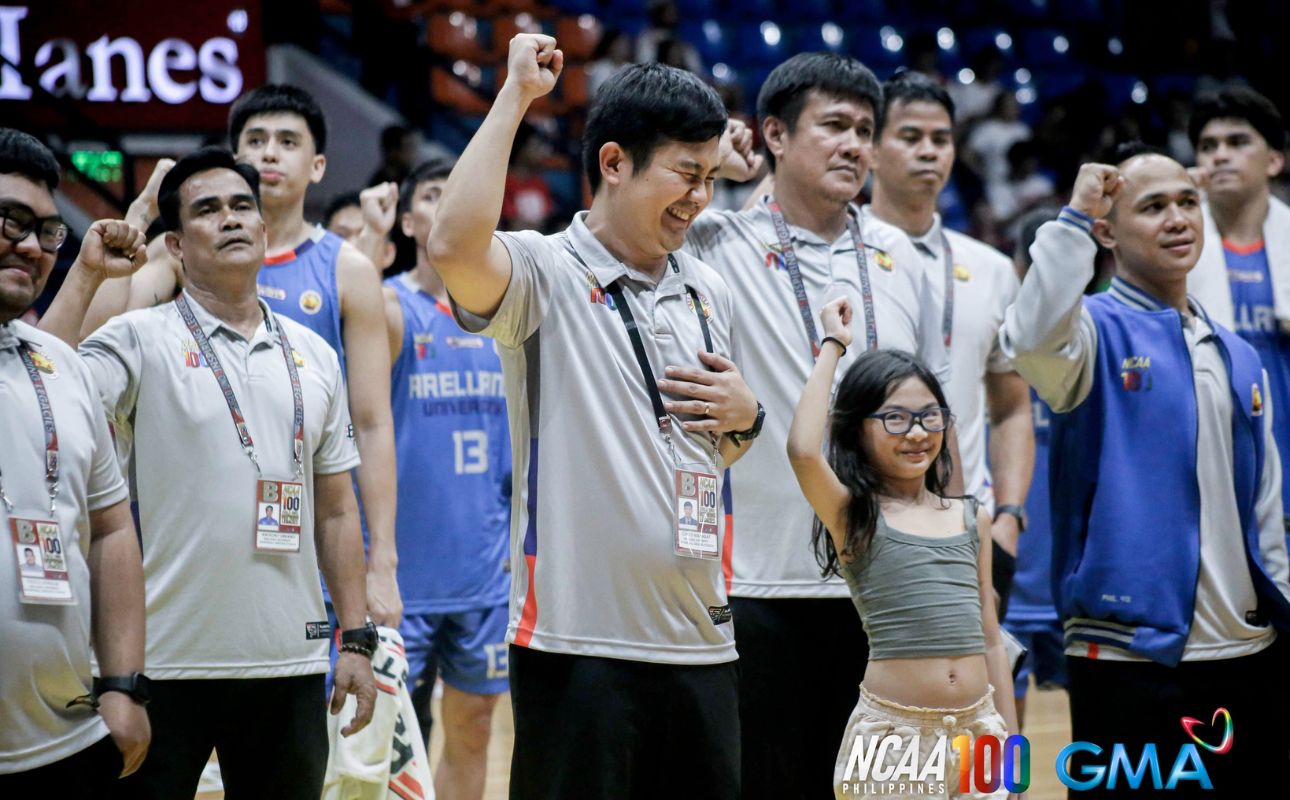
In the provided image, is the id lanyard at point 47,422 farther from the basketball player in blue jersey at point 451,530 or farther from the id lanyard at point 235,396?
the basketball player in blue jersey at point 451,530

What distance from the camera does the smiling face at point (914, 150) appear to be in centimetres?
494

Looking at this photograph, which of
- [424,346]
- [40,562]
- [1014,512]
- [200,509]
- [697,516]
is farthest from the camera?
[424,346]

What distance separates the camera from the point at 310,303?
4348 millimetres

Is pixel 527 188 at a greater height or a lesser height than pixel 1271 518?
greater

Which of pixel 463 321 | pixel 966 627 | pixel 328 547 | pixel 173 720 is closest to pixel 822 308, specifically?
pixel 966 627

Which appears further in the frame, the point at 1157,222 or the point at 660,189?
the point at 1157,222

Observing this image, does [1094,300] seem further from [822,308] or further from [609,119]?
[609,119]

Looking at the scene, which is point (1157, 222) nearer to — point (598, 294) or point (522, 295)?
point (598, 294)

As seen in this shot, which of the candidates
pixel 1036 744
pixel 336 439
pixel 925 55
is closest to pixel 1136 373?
pixel 336 439

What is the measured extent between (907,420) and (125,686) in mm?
1876

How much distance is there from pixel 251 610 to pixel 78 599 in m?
0.66

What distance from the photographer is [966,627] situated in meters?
3.56

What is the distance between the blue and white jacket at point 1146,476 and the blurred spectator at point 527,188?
6.37m

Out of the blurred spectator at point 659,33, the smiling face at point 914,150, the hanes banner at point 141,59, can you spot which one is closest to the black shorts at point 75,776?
the smiling face at point 914,150
